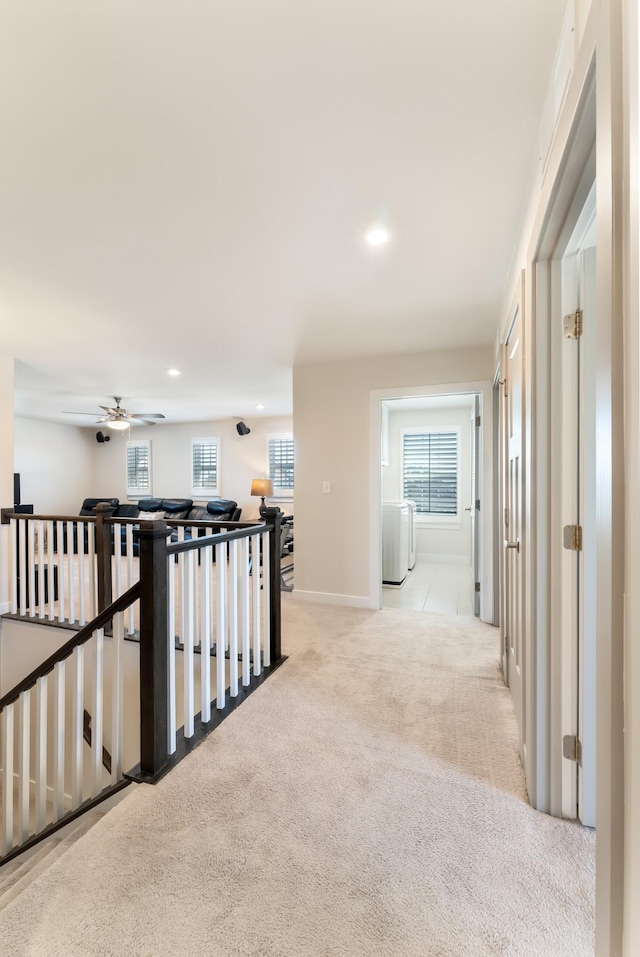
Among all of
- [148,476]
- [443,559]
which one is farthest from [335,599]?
[148,476]

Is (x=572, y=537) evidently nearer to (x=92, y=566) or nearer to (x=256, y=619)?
(x=256, y=619)

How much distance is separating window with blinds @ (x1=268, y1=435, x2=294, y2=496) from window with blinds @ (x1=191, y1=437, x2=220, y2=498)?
1144 millimetres

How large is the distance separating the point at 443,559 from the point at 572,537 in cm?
500

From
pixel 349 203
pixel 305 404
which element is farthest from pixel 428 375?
pixel 349 203

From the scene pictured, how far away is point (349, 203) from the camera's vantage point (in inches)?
70.2

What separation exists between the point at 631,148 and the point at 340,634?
124 inches

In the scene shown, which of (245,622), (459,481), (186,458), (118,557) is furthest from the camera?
(186,458)

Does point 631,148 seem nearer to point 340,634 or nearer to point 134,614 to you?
point 340,634

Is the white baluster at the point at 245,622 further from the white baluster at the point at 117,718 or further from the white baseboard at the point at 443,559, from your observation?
the white baseboard at the point at 443,559

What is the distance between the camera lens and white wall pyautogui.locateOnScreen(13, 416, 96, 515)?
24.9ft

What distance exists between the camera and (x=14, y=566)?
3900 millimetres

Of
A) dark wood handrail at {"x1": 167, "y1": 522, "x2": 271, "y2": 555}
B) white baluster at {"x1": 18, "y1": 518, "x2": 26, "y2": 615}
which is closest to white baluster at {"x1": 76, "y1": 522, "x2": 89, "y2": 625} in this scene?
white baluster at {"x1": 18, "y1": 518, "x2": 26, "y2": 615}

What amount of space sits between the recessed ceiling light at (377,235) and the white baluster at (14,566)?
12.7 ft

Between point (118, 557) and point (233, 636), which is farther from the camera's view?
point (118, 557)
